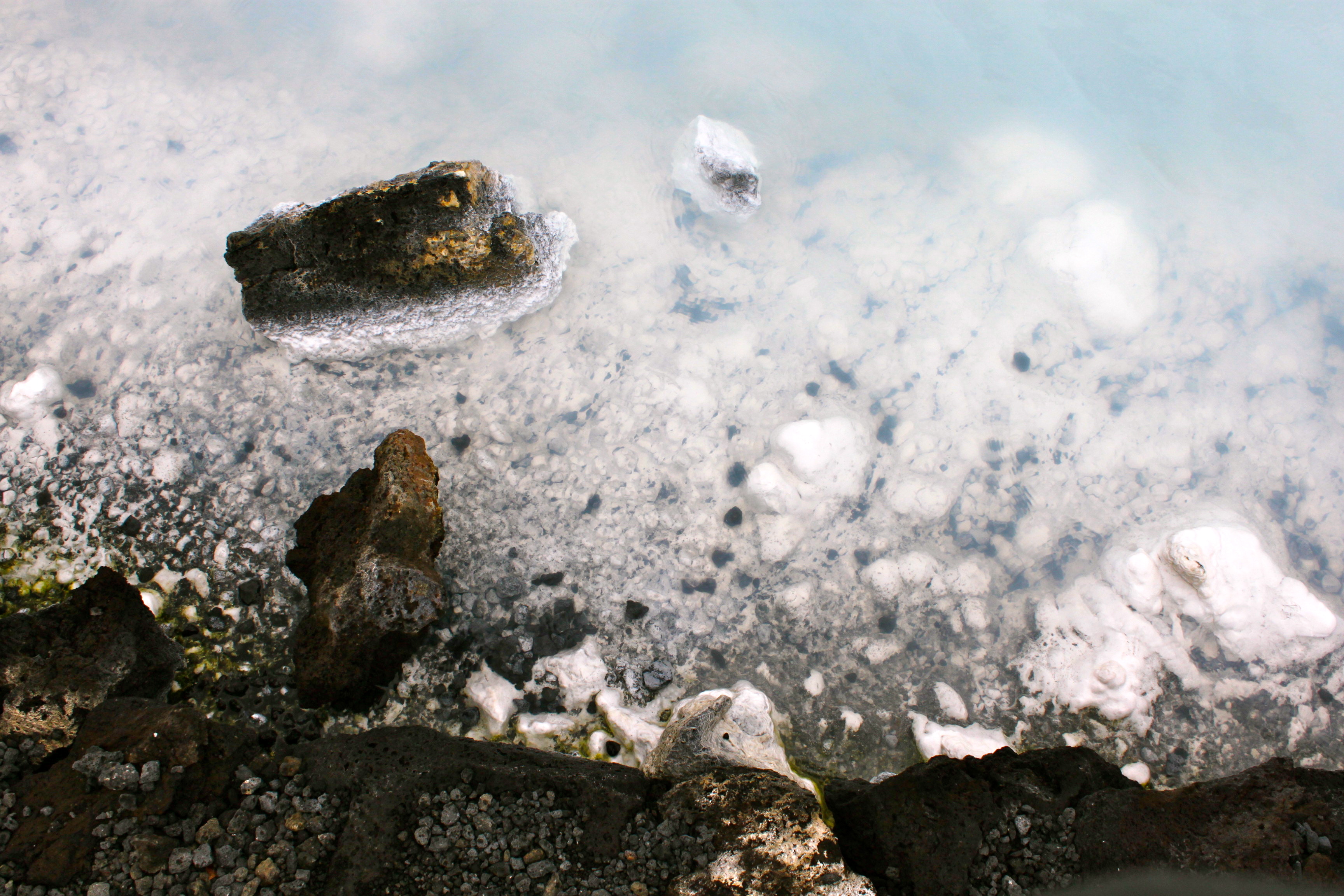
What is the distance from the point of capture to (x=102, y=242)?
3.46 meters

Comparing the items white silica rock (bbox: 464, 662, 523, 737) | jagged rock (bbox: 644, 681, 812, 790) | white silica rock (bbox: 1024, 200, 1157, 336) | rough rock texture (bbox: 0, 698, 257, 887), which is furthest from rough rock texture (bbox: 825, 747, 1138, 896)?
white silica rock (bbox: 1024, 200, 1157, 336)

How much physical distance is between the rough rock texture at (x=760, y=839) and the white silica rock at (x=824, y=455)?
1424 mm

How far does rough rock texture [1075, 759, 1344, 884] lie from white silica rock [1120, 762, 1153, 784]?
782 mm

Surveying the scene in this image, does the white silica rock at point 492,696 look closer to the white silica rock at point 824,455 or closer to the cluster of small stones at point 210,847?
the cluster of small stones at point 210,847

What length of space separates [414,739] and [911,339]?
10.2ft

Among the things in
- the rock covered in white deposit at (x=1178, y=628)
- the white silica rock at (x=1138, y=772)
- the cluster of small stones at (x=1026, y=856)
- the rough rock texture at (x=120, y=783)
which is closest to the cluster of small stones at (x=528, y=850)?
the rough rock texture at (x=120, y=783)

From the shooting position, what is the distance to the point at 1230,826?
6.95ft

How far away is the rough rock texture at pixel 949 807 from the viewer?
224 centimetres

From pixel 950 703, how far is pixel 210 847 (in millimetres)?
3036

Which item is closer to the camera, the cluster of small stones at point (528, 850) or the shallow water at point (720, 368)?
the cluster of small stones at point (528, 850)

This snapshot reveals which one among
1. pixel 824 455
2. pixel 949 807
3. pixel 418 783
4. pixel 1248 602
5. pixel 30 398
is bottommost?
pixel 30 398

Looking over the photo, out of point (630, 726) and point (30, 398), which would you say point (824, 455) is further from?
point (30, 398)

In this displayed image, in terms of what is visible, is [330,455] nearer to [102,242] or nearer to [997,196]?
[102,242]

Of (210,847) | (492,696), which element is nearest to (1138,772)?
(492,696)
